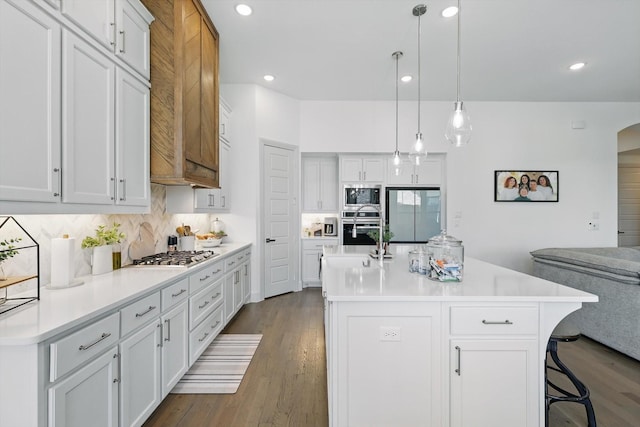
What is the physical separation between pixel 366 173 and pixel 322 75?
5.70ft

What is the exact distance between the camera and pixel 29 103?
48.9 inches

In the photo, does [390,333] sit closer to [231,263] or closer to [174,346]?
[174,346]

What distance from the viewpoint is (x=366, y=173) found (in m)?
4.93

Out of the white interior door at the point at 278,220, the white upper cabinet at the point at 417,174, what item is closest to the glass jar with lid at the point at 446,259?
the white interior door at the point at 278,220

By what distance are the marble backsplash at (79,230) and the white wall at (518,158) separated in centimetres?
266

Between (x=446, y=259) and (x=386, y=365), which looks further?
(x=446, y=259)

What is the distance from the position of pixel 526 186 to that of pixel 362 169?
111 inches

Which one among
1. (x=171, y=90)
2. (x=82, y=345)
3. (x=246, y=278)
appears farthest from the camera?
(x=246, y=278)

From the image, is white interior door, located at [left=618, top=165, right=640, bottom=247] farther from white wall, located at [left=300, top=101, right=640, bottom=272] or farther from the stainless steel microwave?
the stainless steel microwave

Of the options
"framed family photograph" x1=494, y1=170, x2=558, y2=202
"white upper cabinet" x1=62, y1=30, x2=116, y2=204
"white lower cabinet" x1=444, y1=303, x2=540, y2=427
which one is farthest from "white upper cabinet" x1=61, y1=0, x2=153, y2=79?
"framed family photograph" x1=494, y1=170, x2=558, y2=202

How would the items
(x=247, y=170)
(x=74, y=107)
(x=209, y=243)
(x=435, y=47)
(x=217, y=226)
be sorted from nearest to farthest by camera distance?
(x=74, y=107) → (x=435, y=47) → (x=209, y=243) → (x=217, y=226) → (x=247, y=170)

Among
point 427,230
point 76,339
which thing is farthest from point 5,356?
point 427,230

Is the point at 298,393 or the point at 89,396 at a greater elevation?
the point at 89,396

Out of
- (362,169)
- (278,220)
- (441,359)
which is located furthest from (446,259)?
(362,169)
